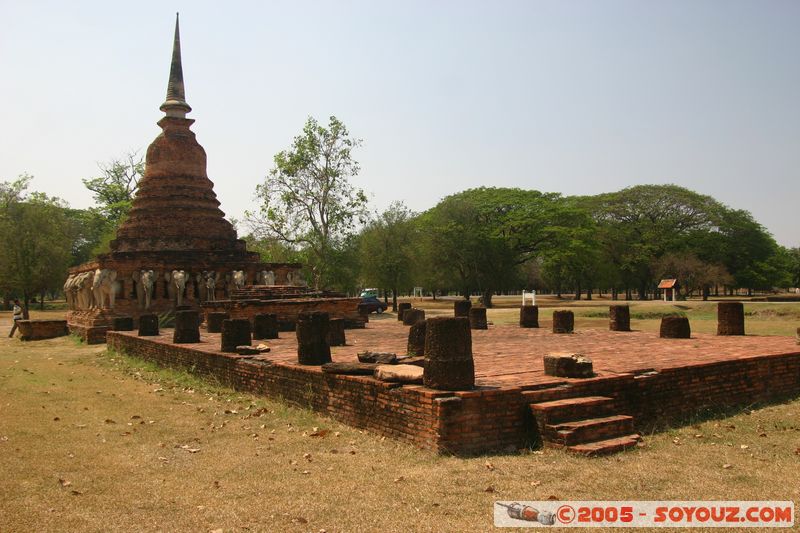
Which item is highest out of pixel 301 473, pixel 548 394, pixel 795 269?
pixel 795 269

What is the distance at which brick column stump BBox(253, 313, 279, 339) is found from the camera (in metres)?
13.0

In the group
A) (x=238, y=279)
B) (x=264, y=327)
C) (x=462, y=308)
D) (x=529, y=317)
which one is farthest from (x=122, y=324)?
(x=529, y=317)

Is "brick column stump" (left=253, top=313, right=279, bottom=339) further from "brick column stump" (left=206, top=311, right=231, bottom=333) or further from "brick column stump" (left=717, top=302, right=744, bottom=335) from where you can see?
"brick column stump" (left=717, top=302, right=744, bottom=335)

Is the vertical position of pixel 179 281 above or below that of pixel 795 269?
below

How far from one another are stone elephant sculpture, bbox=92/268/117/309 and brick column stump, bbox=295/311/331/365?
44.8ft

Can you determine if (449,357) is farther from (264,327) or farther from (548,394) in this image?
(264,327)

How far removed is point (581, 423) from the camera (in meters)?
5.85

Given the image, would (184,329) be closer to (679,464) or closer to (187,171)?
(679,464)

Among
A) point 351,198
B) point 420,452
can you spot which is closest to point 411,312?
point 420,452

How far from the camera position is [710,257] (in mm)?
49812

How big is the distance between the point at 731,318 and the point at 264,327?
9.23m

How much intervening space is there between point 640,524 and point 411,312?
41.6ft

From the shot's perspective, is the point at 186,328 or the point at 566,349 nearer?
the point at 566,349

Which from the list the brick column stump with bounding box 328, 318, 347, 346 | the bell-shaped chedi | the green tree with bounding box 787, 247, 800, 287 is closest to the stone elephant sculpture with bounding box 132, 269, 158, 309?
the bell-shaped chedi
